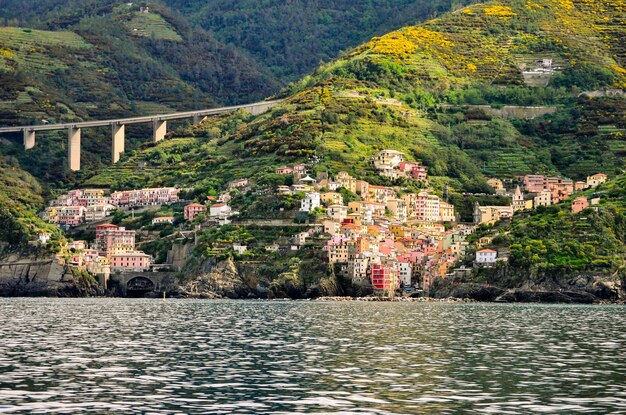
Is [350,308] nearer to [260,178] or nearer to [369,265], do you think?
[369,265]

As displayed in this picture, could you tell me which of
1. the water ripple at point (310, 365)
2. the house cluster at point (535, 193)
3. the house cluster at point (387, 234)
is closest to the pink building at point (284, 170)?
the house cluster at point (387, 234)

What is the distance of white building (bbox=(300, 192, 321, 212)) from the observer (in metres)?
166

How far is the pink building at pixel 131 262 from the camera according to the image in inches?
6412

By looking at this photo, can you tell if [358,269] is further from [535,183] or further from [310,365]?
[310,365]

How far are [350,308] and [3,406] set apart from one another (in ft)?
241

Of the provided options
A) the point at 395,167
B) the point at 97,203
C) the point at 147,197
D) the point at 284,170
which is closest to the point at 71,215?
the point at 97,203

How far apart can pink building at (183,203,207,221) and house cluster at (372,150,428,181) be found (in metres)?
24.1

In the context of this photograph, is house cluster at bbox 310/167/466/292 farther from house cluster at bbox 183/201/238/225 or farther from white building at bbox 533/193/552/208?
white building at bbox 533/193/552/208

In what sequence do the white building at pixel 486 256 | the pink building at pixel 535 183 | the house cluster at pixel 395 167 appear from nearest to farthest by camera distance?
the white building at pixel 486 256, the pink building at pixel 535 183, the house cluster at pixel 395 167

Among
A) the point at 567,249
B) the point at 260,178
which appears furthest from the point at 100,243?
the point at 567,249

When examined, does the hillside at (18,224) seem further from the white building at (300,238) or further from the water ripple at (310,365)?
the water ripple at (310,365)

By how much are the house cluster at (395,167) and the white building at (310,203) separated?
19472 millimetres

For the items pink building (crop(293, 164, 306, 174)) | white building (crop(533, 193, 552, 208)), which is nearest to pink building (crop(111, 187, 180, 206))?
pink building (crop(293, 164, 306, 174))

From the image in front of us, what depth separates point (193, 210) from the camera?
177750mm
